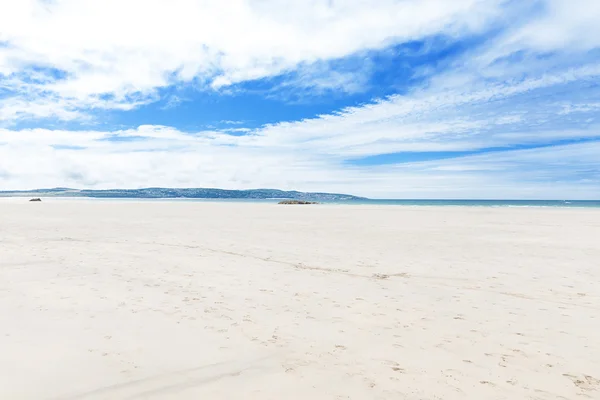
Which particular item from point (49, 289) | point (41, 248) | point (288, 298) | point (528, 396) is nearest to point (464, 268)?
point (288, 298)

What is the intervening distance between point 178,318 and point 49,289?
164 inches

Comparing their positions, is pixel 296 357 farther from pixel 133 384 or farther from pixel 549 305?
pixel 549 305

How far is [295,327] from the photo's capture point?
A: 7219 millimetres

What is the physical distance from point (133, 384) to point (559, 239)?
22.4 metres

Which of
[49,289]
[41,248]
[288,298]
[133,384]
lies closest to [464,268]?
[288,298]

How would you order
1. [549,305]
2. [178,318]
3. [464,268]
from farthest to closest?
1. [464,268]
2. [549,305]
3. [178,318]

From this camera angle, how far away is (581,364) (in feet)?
18.9

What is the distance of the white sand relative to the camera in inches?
200

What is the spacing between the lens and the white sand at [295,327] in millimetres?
5070

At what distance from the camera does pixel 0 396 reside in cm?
461

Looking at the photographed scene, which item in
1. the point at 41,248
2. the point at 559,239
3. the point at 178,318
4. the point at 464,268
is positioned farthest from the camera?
the point at 559,239

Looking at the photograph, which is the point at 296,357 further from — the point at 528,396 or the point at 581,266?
the point at 581,266

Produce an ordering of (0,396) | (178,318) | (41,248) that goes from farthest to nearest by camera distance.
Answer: (41,248), (178,318), (0,396)

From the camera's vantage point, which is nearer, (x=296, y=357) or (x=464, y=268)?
(x=296, y=357)
